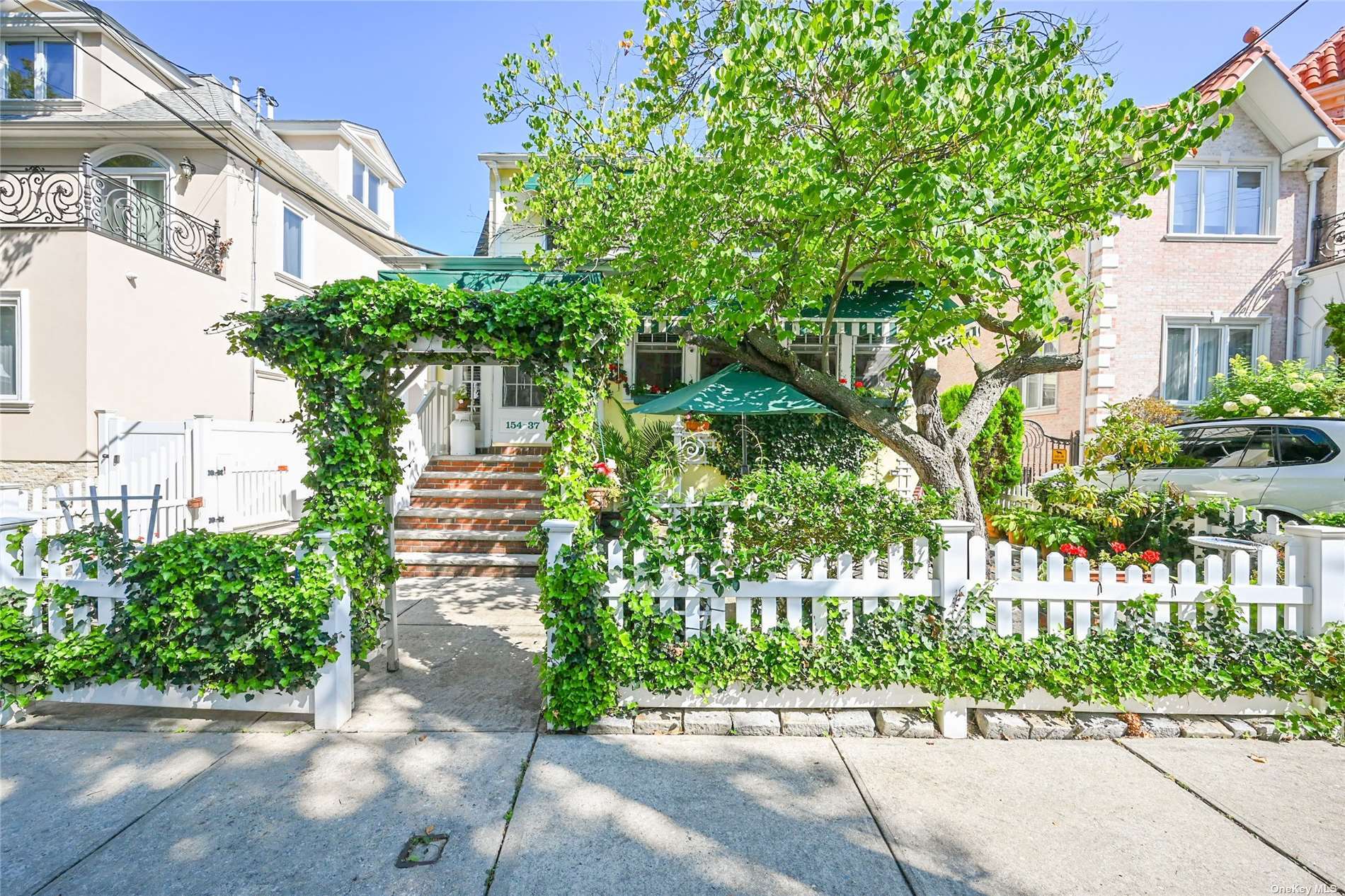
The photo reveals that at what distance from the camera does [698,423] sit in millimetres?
9180

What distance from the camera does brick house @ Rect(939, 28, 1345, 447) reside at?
34.2 ft

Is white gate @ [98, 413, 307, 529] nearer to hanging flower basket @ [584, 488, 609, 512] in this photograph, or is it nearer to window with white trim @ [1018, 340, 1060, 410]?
hanging flower basket @ [584, 488, 609, 512]

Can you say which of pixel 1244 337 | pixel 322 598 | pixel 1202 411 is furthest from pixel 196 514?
pixel 1244 337

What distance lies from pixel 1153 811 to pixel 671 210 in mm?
5530

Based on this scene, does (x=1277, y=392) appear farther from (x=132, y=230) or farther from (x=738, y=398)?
(x=132, y=230)

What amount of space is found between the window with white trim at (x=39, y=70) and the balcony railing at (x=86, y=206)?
3300 mm

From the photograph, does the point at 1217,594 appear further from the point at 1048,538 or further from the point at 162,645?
the point at 162,645

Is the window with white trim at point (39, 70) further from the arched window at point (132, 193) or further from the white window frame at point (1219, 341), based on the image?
the white window frame at point (1219, 341)

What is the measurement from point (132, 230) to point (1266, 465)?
16204mm

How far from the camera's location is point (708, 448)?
30.2 feet

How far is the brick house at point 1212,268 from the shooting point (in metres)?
10.4

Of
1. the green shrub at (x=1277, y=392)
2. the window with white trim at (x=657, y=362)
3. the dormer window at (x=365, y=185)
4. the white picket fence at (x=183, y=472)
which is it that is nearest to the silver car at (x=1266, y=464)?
the green shrub at (x=1277, y=392)

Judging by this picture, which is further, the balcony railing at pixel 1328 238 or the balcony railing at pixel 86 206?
the balcony railing at pixel 1328 238

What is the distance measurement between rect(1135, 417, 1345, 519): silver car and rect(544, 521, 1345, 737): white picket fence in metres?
3.73
